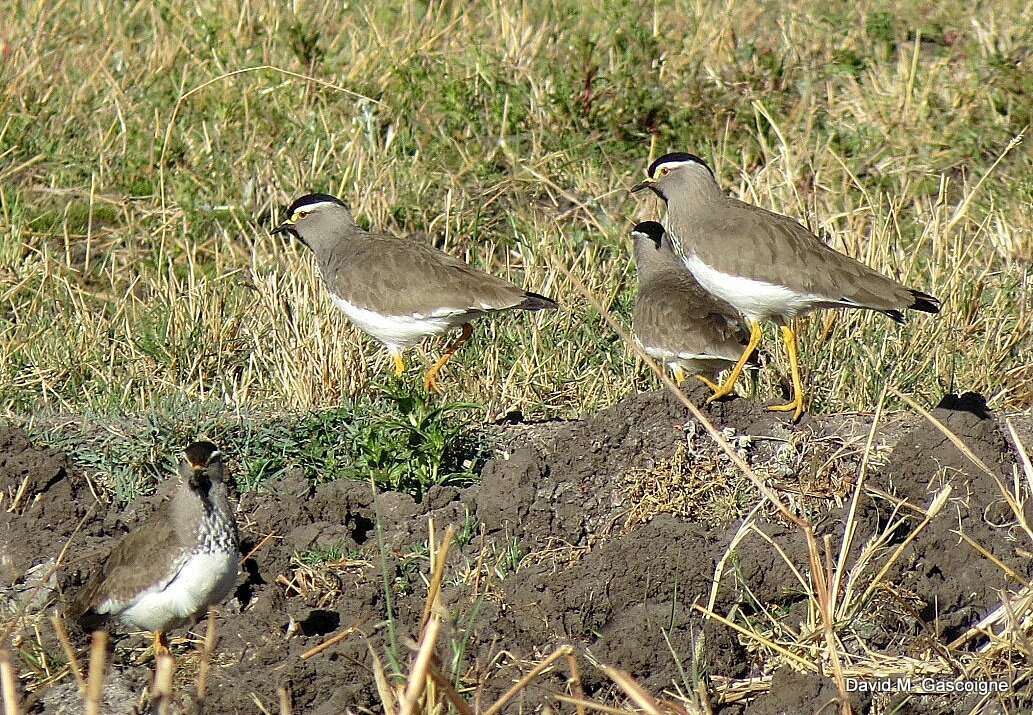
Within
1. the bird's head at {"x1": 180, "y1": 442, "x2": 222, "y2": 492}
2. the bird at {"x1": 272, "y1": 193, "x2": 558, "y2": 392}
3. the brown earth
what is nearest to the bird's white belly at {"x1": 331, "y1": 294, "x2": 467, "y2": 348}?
the bird at {"x1": 272, "y1": 193, "x2": 558, "y2": 392}

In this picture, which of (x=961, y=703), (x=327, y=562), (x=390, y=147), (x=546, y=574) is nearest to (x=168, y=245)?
(x=390, y=147)

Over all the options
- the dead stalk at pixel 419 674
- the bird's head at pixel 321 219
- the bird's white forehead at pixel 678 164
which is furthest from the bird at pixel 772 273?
the dead stalk at pixel 419 674

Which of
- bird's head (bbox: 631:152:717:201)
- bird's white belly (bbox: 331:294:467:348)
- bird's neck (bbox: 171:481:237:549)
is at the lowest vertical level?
bird's white belly (bbox: 331:294:467:348)

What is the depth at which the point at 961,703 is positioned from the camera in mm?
4777

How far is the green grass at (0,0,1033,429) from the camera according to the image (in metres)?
7.88

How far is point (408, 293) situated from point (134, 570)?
2.71 metres

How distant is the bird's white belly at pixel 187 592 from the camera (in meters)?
5.10

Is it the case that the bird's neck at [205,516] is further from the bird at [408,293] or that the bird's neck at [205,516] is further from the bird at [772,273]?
the bird at [772,273]

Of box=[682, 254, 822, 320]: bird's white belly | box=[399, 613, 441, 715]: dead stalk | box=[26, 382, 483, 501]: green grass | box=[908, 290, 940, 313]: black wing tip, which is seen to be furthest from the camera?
box=[682, 254, 822, 320]: bird's white belly

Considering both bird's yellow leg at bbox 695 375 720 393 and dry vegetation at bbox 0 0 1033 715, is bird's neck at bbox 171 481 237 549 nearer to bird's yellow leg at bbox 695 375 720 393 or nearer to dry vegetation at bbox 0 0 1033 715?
dry vegetation at bbox 0 0 1033 715

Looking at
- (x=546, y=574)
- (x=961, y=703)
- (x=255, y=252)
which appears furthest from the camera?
(x=255, y=252)

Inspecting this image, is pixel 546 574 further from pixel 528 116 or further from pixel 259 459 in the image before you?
pixel 528 116

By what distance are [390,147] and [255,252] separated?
175cm

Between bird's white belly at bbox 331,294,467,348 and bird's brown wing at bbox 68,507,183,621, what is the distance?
2391 millimetres
